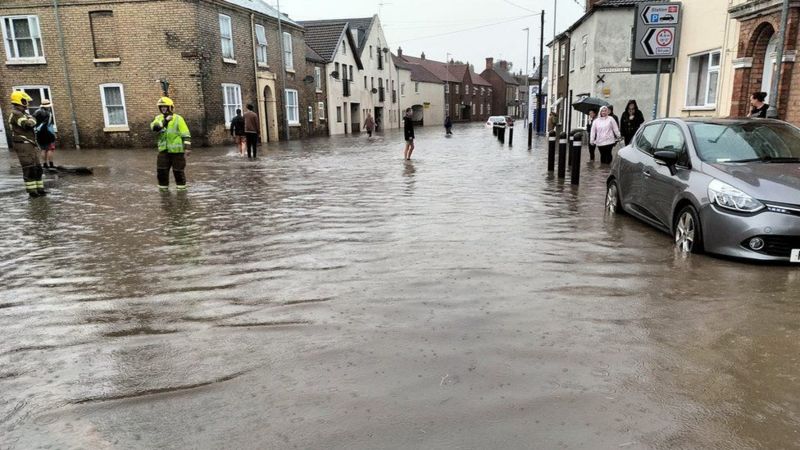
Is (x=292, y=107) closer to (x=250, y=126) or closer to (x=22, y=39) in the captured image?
(x=22, y=39)

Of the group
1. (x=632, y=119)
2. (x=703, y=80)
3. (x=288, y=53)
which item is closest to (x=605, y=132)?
(x=632, y=119)

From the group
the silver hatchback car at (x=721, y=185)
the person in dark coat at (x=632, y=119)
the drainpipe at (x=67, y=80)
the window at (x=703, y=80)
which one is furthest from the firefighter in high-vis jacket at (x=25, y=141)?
the drainpipe at (x=67, y=80)

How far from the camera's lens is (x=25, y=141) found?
9930mm

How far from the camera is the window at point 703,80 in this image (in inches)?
586

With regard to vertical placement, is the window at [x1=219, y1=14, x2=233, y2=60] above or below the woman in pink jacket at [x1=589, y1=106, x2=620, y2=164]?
above

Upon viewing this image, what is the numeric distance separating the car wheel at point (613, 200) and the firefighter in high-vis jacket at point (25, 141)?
381 inches

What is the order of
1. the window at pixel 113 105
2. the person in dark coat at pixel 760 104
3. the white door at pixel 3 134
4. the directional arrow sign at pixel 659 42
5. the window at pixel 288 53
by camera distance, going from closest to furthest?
1. the person in dark coat at pixel 760 104
2. the directional arrow sign at pixel 659 42
3. the window at pixel 113 105
4. the white door at pixel 3 134
5. the window at pixel 288 53

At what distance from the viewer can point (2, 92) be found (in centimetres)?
2462

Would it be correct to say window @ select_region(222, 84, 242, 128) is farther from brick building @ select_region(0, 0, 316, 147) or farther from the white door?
the white door

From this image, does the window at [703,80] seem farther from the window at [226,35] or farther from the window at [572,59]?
the window at [226,35]

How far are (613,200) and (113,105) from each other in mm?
22639

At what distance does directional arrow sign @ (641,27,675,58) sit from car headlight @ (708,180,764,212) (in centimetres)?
612

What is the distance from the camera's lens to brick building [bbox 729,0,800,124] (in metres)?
11.6

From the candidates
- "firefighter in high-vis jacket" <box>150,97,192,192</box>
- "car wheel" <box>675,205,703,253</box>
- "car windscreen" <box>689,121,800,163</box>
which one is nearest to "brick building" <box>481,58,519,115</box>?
"firefighter in high-vis jacket" <box>150,97,192,192</box>
